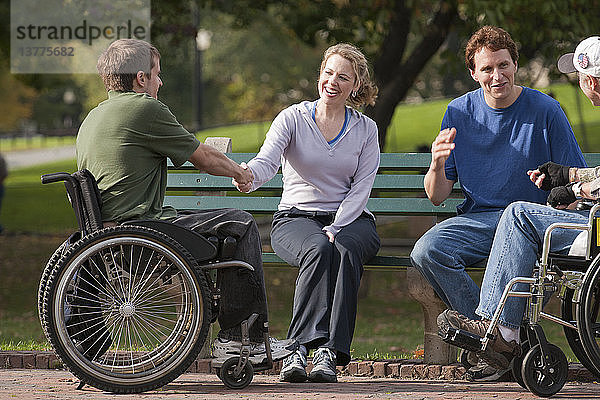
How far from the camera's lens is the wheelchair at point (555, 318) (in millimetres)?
4047

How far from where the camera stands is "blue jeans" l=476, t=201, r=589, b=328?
4.26m

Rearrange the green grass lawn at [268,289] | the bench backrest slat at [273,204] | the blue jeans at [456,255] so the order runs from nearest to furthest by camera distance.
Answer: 1. the blue jeans at [456,255]
2. the bench backrest slat at [273,204]
3. the green grass lawn at [268,289]

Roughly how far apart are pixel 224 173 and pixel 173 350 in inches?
35.9

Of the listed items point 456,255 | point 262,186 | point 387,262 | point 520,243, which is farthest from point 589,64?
point 262,186

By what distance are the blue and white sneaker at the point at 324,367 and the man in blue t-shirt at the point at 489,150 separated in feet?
1.99

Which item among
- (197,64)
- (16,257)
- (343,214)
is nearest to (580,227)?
(343,214)

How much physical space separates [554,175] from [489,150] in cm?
61

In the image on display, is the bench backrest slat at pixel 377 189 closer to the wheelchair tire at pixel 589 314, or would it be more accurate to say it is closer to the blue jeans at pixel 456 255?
the blue jeans at pixel 456 255

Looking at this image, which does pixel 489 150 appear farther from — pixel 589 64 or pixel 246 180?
pixel 246 180

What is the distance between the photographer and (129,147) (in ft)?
14.3

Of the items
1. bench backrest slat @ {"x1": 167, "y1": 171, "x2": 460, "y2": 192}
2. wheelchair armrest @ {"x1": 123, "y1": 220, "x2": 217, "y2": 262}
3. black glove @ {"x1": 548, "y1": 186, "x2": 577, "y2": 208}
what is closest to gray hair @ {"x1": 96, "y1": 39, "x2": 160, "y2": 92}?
wheelchair armrest @ {"x1": 123, "y1": 220, "x2": 217, "y2": 262}

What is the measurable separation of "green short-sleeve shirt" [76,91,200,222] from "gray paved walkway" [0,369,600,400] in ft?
2.56

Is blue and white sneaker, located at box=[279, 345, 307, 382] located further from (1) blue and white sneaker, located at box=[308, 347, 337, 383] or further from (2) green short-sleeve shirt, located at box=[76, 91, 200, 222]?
(2) green short-sleeve shirt, located at box=[76, 91, 200, 222]

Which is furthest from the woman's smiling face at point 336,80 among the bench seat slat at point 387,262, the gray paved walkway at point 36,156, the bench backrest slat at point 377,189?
the gray paved walkway at point 36,156
